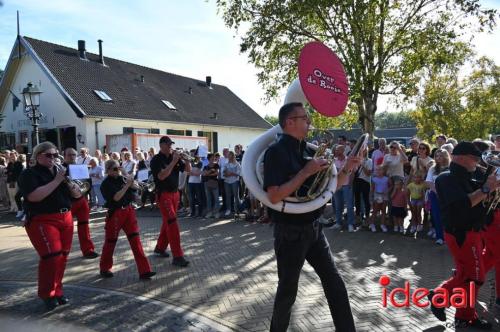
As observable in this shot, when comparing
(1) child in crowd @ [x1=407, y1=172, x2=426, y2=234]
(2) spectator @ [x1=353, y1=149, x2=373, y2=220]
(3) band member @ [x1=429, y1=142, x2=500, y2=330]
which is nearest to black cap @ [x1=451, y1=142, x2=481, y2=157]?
(3) band member @ [x1=429, y1=142, x2=500, y2=330]

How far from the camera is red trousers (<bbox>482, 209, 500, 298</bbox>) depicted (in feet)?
14.3

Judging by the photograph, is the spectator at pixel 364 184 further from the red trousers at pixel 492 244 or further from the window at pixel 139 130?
the window at pixel 139 130

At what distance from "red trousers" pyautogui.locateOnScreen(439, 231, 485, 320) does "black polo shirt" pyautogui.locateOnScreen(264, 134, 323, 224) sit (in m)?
1.62

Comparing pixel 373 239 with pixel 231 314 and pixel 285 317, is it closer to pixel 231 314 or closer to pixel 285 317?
pixel 231 314

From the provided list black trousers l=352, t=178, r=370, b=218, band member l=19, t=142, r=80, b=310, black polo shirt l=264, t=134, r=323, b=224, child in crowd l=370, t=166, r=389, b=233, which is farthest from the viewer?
black trousers l=352, t=178, r=370, b=218

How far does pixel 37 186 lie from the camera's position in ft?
15.8

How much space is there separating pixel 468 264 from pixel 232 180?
7.89 metres

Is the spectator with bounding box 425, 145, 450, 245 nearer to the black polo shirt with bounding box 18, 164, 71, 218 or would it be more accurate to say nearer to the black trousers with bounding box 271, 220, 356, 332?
the black trousers with bounding box 271, 220, 356, 332

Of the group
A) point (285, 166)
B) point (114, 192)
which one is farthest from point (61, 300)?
point (285, 166)

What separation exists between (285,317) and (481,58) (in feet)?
88.1

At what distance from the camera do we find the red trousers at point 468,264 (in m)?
3.88

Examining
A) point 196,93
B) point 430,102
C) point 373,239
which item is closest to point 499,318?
point 373,239

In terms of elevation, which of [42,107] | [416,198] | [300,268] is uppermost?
[42,107]

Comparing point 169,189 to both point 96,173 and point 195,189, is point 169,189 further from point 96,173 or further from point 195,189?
point 96,173
